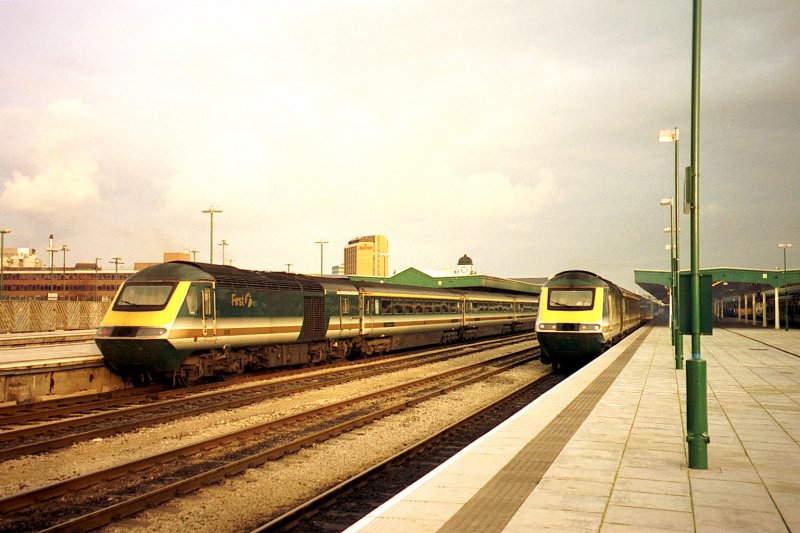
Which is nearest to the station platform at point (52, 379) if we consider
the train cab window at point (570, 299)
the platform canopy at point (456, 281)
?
the train cab window at point (570, 299)

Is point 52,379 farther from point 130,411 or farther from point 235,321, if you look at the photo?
point 235,321

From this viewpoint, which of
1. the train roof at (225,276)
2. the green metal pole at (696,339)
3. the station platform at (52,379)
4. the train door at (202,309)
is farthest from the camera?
the train roof at (225,276)

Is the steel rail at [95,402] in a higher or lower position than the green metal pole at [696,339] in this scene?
lower

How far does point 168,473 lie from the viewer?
9289 mm

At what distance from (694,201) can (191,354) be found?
1336 centimetres

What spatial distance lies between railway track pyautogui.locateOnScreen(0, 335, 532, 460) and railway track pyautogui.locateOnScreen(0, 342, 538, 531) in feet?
7.64

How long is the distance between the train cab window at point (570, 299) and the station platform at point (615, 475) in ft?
25.3

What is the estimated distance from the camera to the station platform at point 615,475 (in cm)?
600

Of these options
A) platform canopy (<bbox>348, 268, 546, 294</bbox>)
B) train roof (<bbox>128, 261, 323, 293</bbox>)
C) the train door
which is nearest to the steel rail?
the train door

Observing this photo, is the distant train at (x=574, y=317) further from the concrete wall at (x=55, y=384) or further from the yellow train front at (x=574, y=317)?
the concrete wall at (x=55, y=384)

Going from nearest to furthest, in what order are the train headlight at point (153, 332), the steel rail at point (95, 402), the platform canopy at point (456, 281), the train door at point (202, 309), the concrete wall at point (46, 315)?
the steel rail at point (95, 402)
the train headlight at point (153, 332)
the train door at point (202, 309)
the concrete wall at point (46, 315)
the platform canopy at point (456, 281)

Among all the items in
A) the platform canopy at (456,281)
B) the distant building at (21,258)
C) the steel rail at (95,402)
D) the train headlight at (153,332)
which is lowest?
the steel rail at (95,402)

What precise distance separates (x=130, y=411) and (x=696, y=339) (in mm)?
11291

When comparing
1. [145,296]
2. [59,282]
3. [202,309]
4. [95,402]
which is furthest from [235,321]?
[59,282]
